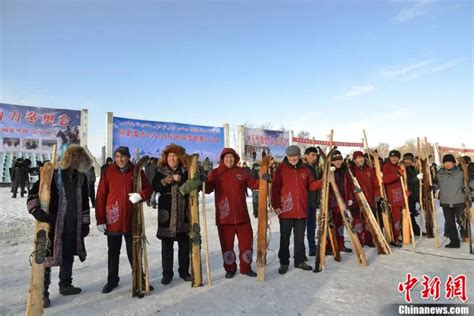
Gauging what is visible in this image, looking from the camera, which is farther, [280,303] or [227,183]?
[227,183]

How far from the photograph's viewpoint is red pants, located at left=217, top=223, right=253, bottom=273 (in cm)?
445

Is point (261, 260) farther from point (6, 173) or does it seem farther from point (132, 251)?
point (6, 173)

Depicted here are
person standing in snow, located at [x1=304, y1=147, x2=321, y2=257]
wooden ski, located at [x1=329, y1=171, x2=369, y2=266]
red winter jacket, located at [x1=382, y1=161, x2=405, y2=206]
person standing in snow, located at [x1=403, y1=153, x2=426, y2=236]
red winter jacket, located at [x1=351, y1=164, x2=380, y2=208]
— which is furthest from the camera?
person standing in snow, located at [x1=403, y1=153, x2=426, y2=236]

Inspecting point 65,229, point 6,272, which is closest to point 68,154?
point 65,229

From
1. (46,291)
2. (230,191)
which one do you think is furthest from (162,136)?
(46,291)

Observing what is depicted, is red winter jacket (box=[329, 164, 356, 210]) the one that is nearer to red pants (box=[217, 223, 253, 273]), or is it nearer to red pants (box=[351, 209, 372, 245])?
red pants (box=[351, 209, 372, 245])

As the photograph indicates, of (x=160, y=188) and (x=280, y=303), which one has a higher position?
(x=160, y=188)

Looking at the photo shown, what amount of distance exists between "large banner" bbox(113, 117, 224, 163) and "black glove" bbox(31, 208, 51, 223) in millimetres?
12345

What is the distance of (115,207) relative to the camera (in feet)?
13.1

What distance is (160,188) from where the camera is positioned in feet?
13.8

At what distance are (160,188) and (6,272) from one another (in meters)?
2.64

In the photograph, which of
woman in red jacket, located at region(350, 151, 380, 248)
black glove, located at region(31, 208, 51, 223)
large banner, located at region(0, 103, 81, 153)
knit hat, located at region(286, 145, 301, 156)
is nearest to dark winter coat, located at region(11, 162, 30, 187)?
large banner, located at region(0, 103, 81, 153)

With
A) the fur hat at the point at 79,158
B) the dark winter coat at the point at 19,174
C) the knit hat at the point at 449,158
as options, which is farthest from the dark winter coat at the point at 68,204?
the dark winter coat at the point at 19,174

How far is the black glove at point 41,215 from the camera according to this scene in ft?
11.2
